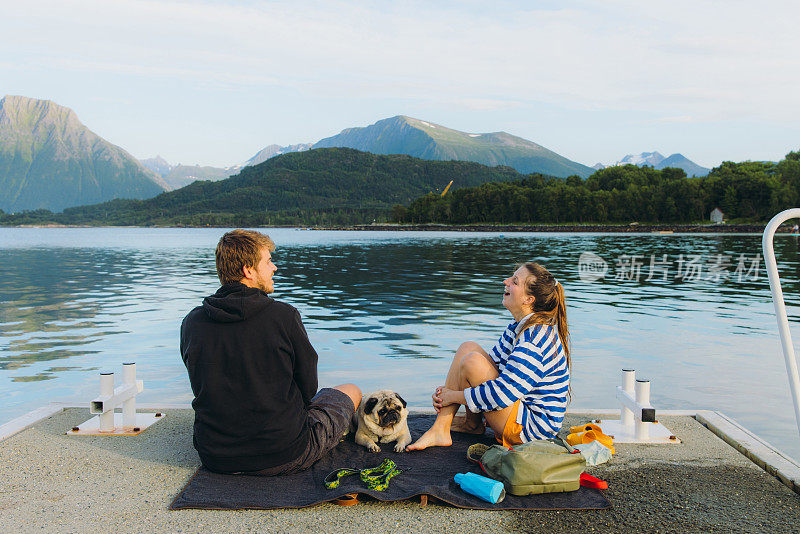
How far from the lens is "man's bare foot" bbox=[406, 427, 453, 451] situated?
5.35m

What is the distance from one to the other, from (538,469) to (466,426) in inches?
59.8

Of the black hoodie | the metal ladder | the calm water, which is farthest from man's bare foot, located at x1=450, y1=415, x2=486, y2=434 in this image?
the calm water

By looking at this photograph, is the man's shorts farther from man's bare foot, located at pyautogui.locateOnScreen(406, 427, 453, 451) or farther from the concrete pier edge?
the concrete pier edge

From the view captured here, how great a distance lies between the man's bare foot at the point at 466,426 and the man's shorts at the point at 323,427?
1.03m

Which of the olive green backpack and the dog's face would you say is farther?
the dog's face

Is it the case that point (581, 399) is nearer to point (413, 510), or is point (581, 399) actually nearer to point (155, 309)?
point (413, 510)

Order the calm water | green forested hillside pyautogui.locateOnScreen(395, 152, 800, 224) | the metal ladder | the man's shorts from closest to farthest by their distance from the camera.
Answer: the metal ladder, the man's shorts, the calm water, green forested hillside pyautogui.locateOnScreen(395, 152, 800, 224)

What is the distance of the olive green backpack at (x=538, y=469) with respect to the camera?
14.5 ft

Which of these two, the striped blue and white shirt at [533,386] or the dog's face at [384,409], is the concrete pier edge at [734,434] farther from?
the striped blue and white shirt at [533,386]

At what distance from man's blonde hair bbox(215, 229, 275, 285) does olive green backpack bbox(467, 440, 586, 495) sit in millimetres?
2406

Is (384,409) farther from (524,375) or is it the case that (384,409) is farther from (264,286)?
(264,286)

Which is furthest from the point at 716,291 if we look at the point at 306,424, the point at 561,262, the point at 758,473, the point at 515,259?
the point at 306,424

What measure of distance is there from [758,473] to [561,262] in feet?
122

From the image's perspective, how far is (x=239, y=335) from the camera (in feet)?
14.1
